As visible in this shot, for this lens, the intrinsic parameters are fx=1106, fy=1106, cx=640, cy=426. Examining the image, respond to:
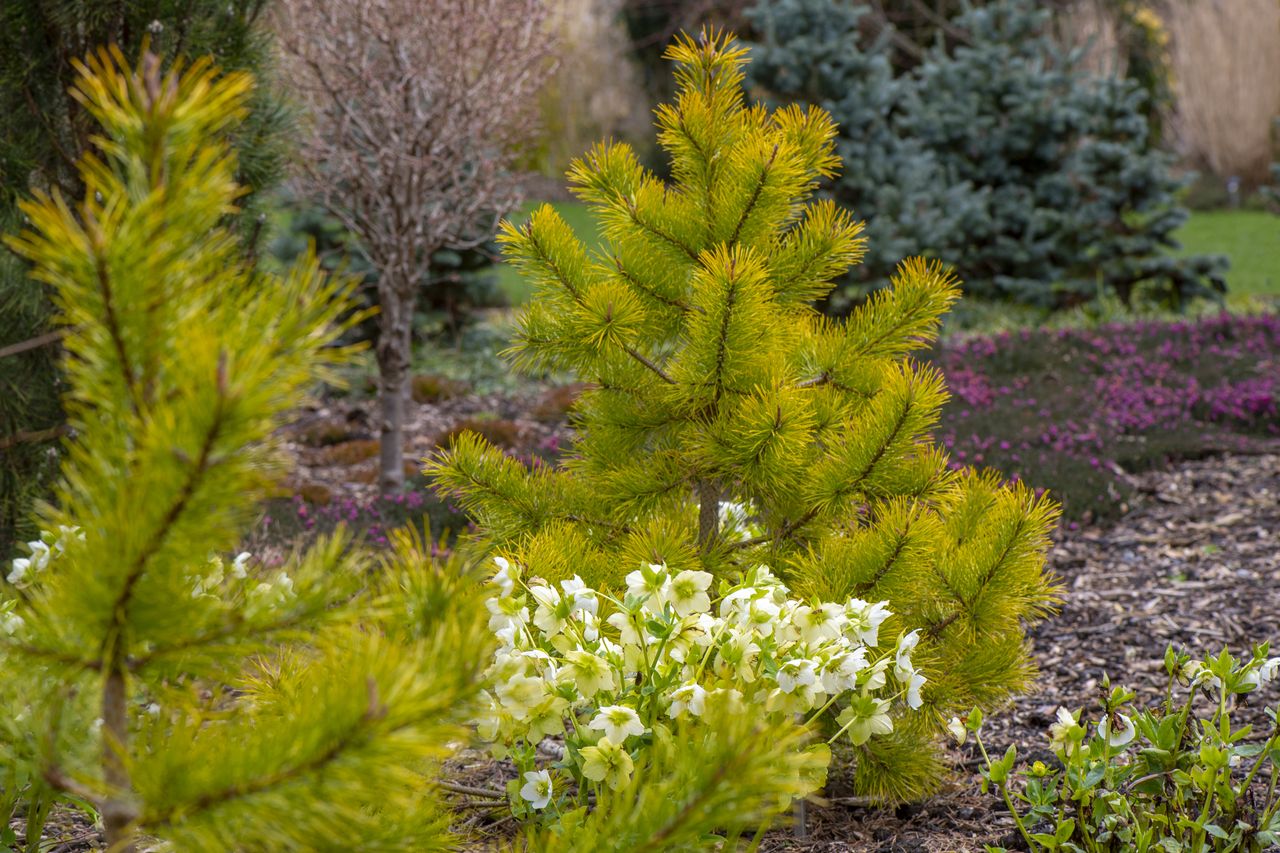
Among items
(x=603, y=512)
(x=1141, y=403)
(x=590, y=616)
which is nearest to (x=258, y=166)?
(x=603, y=512)

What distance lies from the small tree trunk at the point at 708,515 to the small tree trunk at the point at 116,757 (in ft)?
5.07

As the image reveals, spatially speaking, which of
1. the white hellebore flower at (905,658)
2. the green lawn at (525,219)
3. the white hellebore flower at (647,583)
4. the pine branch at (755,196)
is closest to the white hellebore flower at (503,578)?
the white hellebore flower at (647,583)

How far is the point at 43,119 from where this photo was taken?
3.86m

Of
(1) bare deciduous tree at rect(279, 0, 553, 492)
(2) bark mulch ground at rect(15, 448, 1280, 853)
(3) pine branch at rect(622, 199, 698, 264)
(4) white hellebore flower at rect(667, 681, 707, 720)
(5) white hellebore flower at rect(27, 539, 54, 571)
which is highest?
(1) bare deciduous tree at rect(279, 0, 553, 492)

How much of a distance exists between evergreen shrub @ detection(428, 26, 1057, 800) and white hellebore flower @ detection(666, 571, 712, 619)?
28 cm

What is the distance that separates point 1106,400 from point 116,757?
619 cm

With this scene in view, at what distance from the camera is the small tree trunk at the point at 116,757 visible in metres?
1.12

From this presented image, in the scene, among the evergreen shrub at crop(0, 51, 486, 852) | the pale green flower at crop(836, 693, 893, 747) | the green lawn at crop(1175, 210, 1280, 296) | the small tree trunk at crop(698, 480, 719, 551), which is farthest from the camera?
the green lawn at crop(1175, 210, 1280, 296)

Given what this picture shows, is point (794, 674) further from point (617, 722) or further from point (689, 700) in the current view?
point (617, 722)

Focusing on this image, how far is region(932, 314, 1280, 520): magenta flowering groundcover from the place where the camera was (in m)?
5.29

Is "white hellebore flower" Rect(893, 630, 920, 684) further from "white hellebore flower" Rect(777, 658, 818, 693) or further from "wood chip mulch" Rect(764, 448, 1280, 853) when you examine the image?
"wood chip mulch" Rect(764, 448, 1280, 853)

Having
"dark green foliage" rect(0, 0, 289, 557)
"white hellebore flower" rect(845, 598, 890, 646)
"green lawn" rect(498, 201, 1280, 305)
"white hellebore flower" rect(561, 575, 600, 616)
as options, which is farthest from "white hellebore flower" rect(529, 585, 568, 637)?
"green lawn" rect(498, 201, 1280, 305)

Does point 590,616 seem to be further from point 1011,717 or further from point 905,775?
point 1011,717

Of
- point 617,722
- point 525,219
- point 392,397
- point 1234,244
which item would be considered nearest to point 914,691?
point 617,722
